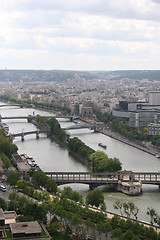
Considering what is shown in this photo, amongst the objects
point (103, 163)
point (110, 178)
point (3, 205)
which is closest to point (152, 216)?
point (3, 205)

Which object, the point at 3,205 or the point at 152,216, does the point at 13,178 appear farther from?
the point at 152,216

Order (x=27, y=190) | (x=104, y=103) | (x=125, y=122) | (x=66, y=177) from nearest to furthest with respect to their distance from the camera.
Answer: (x=27, y=190) → (x=66, y=177) → (x=125, y=122) → (x=104, y=103)

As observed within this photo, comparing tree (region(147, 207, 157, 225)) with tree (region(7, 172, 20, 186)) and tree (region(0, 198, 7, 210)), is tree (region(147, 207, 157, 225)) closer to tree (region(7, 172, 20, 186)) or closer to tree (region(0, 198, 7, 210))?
tree (region(0, 198, 7, 210))

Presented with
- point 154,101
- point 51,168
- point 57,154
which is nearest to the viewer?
point 51,168

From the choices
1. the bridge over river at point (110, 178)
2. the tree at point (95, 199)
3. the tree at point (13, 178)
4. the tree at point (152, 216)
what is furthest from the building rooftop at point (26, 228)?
the bridge over river at point (110, 178)

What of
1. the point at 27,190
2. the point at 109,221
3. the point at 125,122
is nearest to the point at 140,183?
the point at 27,190

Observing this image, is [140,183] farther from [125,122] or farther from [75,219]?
[125,122]
